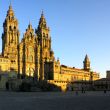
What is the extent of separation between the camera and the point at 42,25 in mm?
135625

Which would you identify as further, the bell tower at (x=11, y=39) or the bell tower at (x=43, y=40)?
the bell tower at (x=43, y=40)

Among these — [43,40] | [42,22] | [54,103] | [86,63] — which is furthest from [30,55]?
[54,103]

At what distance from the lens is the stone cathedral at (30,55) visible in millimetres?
114312

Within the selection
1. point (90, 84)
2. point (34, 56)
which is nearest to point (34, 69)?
point (34, 56)

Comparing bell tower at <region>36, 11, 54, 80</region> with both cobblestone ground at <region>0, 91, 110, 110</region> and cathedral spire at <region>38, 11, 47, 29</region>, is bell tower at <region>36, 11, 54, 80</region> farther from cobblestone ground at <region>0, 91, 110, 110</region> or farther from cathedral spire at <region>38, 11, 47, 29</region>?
cobblestone ground at <region>0, 91, 110, 110</region>

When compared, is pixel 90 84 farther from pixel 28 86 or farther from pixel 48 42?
pixel 28 86

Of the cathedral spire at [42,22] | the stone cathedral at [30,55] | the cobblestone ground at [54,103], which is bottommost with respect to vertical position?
the cobblestone ground at [54,103]

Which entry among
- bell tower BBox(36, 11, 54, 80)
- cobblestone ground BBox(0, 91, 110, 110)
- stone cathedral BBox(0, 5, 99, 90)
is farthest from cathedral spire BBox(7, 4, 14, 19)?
cobblestone ground BBox(0, 91, 110, 110)

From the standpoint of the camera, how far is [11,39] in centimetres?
11825

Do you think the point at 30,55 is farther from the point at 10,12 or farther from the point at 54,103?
the point at 54,103

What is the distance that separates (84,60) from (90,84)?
1306 inches

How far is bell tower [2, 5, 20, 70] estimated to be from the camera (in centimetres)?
11450

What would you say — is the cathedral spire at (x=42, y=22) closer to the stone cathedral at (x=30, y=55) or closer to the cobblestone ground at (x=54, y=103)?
the stone cathedral at (x=30, y=55)

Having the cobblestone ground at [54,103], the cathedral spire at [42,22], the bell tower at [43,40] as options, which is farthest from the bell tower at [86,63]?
the cobblestone ground at [54,103]
